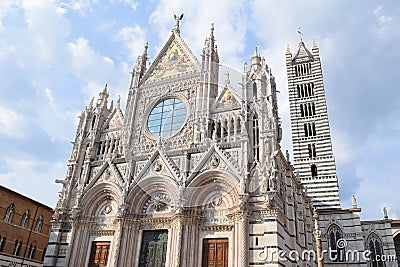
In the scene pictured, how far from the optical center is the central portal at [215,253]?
1708cm

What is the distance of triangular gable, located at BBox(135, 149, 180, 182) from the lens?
65.6 ft

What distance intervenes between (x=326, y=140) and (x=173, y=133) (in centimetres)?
→ 1700

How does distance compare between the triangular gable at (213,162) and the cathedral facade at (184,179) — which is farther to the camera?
the triangular gable at (213,162)

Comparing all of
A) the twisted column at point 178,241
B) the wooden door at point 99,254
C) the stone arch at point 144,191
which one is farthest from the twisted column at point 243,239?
the wooden door at point 99,254

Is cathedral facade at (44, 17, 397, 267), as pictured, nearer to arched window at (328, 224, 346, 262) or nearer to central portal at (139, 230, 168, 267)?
central portal at (139, 230, 168, 267)

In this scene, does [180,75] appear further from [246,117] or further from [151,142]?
[246,117]

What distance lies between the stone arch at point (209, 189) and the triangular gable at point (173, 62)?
Result: 8.49 metres

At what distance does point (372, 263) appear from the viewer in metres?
27.7

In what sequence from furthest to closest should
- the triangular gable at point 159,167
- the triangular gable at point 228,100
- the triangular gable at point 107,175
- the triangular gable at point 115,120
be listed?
the triangular gable at point 115,120 → the triangular gable at point 107,175 → the triangular gable at point 228,100 → the triangular gable at point 159,167

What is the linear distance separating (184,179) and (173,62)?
10.1m

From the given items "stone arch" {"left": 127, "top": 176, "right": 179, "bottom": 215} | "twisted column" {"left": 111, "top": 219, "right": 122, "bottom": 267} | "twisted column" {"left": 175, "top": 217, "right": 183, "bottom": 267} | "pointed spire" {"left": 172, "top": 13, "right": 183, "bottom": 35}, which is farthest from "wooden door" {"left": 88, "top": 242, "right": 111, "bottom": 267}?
"pointed spire" {"left": 172, "top": 13, "right": 183, "bottom": 35}

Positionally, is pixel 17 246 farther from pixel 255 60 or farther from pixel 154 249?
pixel 255 60

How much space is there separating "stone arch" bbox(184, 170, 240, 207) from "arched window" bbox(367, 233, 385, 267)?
56.3 feet

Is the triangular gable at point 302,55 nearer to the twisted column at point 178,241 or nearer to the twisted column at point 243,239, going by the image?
the twisted column at point 243,239
